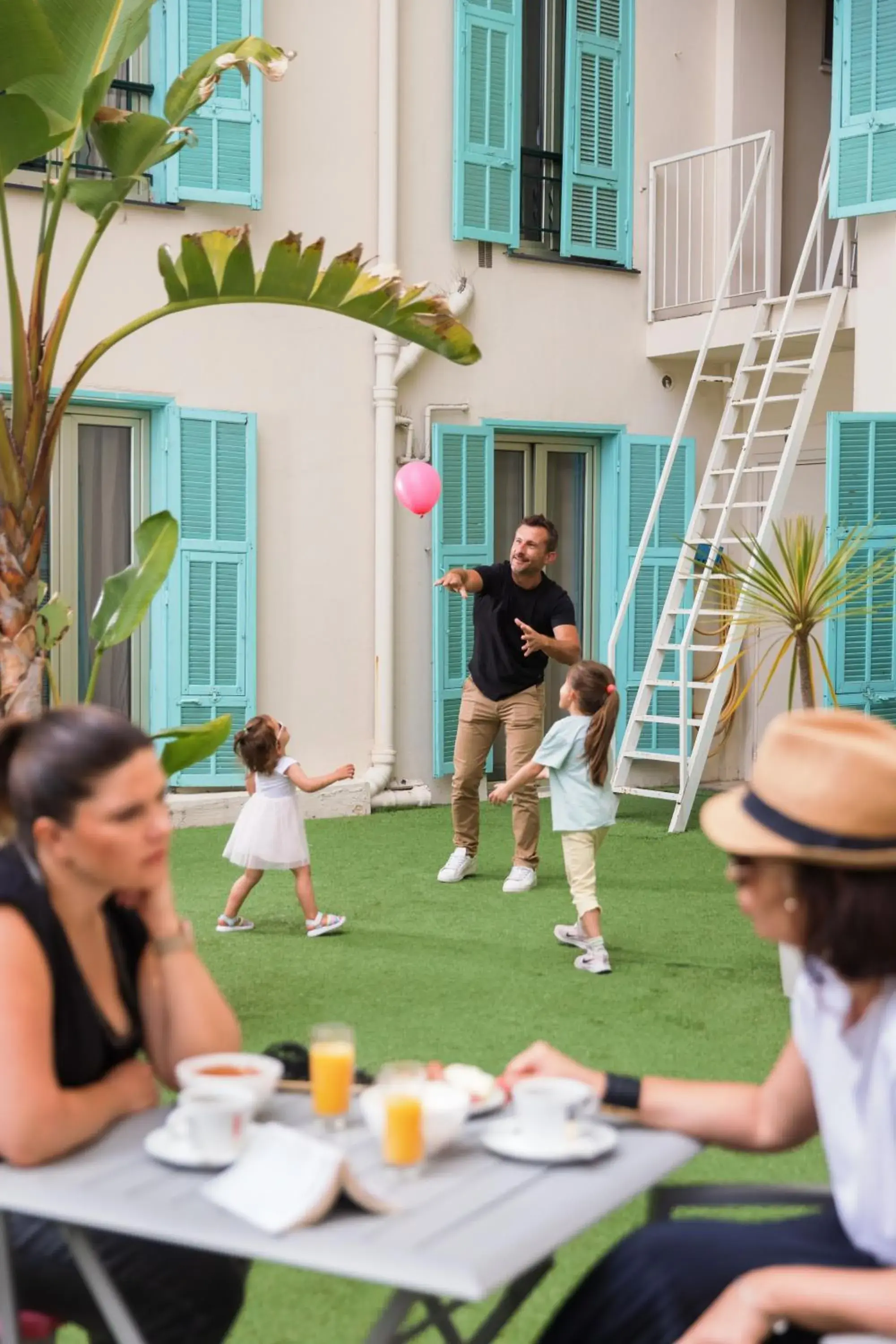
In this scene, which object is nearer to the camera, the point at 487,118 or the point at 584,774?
the point at 584,774

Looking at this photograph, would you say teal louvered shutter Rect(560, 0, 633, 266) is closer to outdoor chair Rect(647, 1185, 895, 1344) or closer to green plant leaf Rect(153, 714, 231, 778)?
green plant leaf Rect(153, 714, 231, 778)

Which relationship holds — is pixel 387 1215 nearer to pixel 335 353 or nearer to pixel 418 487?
pixel 418 487

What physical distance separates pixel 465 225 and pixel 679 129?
195 cm

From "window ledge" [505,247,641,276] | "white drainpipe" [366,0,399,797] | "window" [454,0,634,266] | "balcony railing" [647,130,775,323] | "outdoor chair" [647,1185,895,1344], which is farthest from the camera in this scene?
"balcony railing" [647,130,775,323]

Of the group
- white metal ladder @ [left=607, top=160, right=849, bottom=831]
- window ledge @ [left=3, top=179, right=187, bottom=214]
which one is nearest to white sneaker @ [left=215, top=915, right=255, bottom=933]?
white metal ladder @ [left=607, top=160, right=849, bottom=831]

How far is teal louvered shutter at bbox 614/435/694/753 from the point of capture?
10.6m

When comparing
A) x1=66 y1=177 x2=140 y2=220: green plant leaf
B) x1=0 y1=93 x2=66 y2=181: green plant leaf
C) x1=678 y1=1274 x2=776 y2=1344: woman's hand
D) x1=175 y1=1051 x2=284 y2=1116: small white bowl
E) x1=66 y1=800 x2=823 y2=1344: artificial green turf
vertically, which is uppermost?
x1=0 y1=93 x2=66 y2=181: green plant leaf

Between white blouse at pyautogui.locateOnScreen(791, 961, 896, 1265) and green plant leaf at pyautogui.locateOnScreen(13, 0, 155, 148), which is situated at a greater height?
green plant leaf at pyautogui.locateOnScreen(13, 0, 155, 148)

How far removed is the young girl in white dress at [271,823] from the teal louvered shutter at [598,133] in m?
5.23

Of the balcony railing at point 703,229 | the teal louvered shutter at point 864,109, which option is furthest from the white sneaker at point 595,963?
the balcony railing at point 703,229

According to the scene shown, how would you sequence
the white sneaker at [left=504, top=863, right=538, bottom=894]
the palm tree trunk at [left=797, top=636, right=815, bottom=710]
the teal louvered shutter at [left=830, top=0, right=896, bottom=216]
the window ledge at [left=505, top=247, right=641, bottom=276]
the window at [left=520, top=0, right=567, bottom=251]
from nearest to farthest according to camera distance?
the palm tree trunk at [left=797, top=636, right=815, bottom=710] → the white sneaker at [left=504, top=863, right=538, bottom=894] → the teal louvered shutter at [left=830, top=0, right=896, bottom=216] → the window ledge at [left=505, top=247, right=641, bottom=276] → the window at [left=520, top=0, right=567, bottom=251]

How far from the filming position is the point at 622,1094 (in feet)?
7.33

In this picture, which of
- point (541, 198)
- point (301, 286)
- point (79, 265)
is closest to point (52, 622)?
point (79, 265)

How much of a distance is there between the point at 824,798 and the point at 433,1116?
586 millimetres
